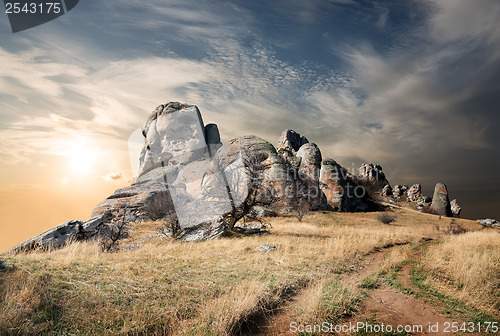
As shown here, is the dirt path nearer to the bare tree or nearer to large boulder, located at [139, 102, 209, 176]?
the bare tree

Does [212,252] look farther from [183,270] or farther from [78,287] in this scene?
[78,287]

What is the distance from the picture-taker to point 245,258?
36.6 ft

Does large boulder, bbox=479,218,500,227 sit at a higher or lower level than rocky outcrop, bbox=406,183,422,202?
lower

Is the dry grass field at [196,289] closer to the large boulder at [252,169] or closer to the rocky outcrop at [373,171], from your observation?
the large boulder at [252,169]

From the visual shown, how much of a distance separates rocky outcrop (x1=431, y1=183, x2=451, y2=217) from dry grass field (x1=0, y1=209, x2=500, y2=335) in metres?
37.1

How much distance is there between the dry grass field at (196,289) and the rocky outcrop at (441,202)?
1461 inches

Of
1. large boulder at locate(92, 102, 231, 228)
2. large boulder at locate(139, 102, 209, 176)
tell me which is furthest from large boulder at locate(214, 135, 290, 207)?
large boulder at locate(139, 102, 209, 176)

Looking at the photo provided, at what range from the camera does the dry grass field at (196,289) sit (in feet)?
18.7

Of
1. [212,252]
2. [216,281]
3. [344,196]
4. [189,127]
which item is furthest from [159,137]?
[216,281]

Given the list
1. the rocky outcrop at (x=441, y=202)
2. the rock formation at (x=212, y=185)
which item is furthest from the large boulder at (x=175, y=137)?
the rocky outcrop at (x=441, y=202)

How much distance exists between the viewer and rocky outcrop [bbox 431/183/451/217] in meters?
42.4

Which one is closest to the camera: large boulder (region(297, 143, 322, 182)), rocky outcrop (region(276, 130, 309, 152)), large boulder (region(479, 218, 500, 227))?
large boulder (region(479, 218, 500, 227))

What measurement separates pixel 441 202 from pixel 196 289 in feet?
157

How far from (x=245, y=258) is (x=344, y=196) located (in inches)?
1122
